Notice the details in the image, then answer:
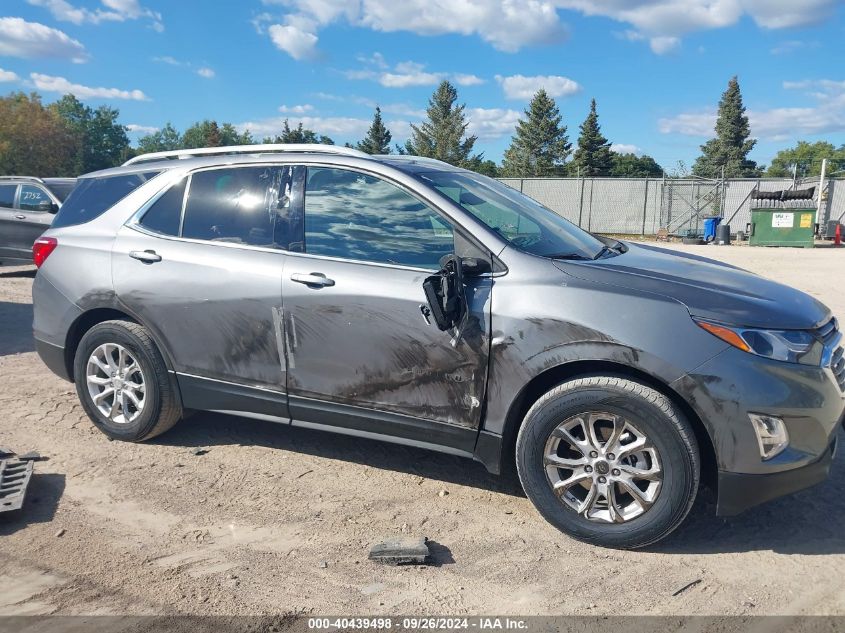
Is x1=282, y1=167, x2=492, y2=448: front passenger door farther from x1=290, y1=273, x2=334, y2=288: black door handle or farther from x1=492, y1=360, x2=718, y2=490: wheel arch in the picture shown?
x1=492, y1=360, x2=718, y2=490: wheel arch

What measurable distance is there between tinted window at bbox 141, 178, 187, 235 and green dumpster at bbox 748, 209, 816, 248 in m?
24.9

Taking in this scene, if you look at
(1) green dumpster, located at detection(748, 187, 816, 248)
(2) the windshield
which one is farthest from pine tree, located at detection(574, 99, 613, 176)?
(2) the windshield

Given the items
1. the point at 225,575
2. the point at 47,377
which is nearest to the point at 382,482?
the point at 225,575

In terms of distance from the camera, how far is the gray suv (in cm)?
320

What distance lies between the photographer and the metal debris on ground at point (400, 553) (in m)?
3.28

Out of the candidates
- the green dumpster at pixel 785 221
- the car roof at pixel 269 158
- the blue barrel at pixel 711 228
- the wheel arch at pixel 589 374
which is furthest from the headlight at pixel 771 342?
the blue barrel at pixel 711 228

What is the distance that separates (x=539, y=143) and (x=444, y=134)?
14989 millimetres

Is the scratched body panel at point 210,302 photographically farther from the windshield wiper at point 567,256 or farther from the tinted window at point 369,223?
the windshield wiper at point 567,256

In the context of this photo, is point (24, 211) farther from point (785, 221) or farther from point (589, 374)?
point (785, 221)

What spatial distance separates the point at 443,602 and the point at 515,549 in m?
0.59

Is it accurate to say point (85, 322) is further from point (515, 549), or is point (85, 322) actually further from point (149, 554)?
point (515, 549)

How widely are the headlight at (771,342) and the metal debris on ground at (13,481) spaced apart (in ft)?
11.9

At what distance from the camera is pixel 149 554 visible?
3.36 m

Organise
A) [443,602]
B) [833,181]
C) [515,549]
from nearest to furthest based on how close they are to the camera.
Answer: [443,602]
[515,549]
[833,181]
